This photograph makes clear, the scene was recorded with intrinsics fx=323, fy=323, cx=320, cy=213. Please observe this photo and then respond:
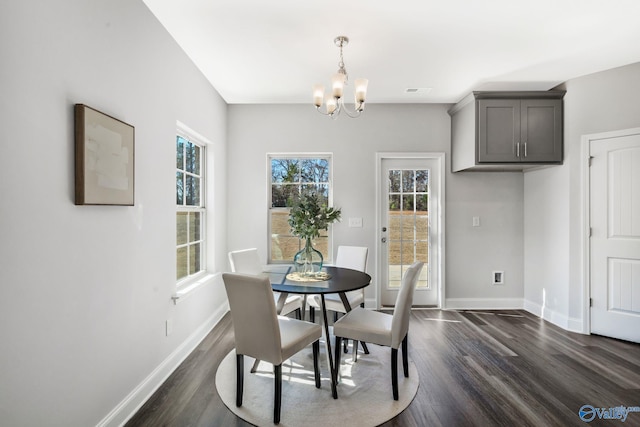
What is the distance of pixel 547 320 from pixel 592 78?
8.63 feet

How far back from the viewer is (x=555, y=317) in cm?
359

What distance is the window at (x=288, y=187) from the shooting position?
13.8ft

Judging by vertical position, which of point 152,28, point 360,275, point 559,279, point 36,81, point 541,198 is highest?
point 152,28

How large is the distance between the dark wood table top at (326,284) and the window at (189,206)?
941mm

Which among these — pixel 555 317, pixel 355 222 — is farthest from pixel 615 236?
pixel 355 222

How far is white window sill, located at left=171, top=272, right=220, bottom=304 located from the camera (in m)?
2.65

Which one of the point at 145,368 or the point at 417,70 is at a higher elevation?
the point at 417,70

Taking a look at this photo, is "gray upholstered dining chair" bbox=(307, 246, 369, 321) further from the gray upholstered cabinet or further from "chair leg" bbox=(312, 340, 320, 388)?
the gray upholstered cabinet

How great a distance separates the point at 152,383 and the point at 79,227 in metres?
1.29

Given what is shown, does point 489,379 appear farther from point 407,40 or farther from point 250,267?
point 407,40

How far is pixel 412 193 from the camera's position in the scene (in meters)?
4.18

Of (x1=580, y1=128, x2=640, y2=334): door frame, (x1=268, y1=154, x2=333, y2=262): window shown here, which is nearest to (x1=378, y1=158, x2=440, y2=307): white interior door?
(x1=268, y1=154, x2=333, y2=262): window

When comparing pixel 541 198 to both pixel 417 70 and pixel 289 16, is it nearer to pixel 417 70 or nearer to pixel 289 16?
pixel 417 70

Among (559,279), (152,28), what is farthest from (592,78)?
(152,28)
